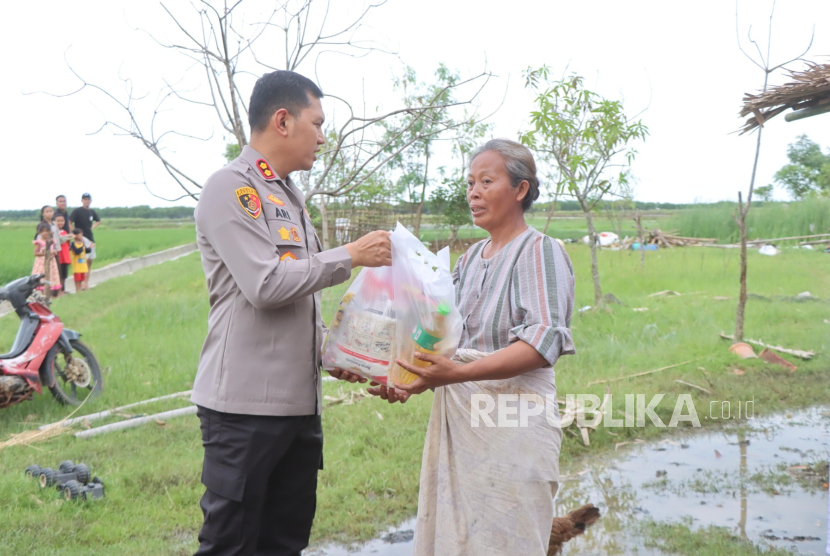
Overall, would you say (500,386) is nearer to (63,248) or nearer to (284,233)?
(284,233)

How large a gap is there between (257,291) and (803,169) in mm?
27522

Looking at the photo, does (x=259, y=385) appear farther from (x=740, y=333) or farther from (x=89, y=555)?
(x=740, y=333)

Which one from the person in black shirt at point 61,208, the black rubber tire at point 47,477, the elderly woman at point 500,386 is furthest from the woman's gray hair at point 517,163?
the person in black shirt at point 61,208

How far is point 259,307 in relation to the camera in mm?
1967

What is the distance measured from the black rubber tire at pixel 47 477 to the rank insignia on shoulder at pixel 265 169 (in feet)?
8.18

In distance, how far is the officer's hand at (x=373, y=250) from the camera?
2.08 meters

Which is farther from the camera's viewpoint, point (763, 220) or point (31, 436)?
point (763, 220)

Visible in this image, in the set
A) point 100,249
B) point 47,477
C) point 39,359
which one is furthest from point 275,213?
point 100,249

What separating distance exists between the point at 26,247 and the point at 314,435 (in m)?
20.1

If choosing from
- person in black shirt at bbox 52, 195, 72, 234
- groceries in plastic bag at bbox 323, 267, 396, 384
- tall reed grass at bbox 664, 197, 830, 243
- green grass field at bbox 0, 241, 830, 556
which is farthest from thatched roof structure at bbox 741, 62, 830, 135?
tall reed grass at bbox 664, 197, 830, 243

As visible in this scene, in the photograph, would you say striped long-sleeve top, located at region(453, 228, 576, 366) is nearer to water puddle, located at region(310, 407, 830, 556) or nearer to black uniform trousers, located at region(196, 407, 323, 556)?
black uniform trousers, located at region(196, 407, 323, 556)

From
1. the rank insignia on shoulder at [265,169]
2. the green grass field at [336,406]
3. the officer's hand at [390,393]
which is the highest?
the rank insignia on shoulder at [265,169]

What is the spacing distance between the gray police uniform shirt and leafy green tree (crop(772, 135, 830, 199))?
2518cm

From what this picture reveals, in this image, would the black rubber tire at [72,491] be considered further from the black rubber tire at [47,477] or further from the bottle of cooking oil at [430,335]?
the bottle of cooking oil at [430,335]
